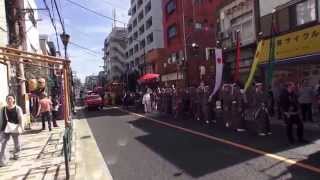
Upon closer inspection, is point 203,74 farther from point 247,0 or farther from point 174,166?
point 174,166

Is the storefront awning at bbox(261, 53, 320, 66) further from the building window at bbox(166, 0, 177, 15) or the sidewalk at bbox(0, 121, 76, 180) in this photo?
the building window at bbox(166, 0, 177, 15)

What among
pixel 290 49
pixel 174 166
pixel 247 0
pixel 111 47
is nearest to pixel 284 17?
pixel 290 49

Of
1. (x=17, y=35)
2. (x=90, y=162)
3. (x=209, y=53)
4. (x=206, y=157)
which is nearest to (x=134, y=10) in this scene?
(x=209, y=53)

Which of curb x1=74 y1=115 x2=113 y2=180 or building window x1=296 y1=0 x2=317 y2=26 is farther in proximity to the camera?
building window x1=296 y1=0 x2=317 y2=26

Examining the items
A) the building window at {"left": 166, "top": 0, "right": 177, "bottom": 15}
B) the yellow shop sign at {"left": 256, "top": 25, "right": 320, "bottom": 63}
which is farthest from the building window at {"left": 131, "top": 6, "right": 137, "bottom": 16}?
the yellow shop sign at {"left": 256, "top": 25, "right": 320, "bottom": 63}

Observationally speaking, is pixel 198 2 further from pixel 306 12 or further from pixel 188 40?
pixel 306 12

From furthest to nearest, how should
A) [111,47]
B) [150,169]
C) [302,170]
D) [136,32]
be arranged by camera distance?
1. [111,47]
2. [136,32]
3. [150,169]
4. [302,170]

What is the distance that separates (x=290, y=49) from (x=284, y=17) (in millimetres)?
2345

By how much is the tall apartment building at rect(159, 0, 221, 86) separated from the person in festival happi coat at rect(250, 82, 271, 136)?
20974 millimetres

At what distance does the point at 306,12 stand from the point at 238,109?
918cm

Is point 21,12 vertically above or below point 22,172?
above

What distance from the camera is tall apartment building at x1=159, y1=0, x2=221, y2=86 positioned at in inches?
1731

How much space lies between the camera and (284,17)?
26.9 m

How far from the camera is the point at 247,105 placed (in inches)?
695
